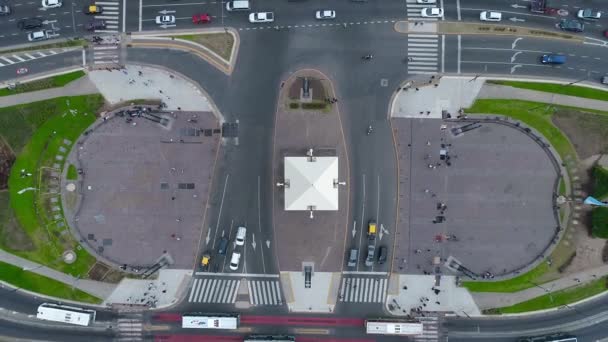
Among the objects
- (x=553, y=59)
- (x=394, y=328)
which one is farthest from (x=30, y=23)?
(x=553, y=59)

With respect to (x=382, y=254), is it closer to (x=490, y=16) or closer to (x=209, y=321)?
(x=209, y=321)

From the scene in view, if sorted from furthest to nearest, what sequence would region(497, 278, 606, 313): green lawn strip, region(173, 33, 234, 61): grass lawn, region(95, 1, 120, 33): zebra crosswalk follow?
1. region(95, 1, 120, 33): zebra crosswalk
2. region(173, 33, 234, 61): grass lawn
3. region(497, 278, 606, 313): green lawn strip

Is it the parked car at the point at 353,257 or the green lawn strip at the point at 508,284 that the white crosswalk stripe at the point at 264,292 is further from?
the green lawn strip at the point at 508,284

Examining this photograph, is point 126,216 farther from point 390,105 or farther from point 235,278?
point 390,105

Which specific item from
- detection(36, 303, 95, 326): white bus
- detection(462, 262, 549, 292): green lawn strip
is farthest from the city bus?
detection(462, 262, 549, 292): green lawn strip

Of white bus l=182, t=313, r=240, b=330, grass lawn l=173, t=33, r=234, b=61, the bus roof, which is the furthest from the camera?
grass lawn l=173, t=33, r=234, b=61

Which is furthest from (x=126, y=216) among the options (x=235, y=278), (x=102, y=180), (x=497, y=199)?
(x=497, y=199)

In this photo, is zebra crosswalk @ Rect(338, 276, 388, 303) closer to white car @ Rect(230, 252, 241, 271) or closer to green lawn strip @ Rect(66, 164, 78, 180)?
white car @ Rect(230, 252, 241, 271)
